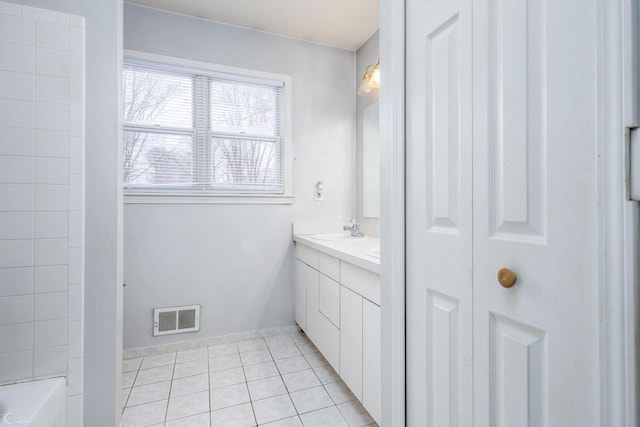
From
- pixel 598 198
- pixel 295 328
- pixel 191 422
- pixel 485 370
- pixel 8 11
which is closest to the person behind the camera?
pixel 598 198

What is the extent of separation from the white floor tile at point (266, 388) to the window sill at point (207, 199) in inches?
Result: 51.6

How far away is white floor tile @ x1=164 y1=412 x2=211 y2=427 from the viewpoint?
1494 mm

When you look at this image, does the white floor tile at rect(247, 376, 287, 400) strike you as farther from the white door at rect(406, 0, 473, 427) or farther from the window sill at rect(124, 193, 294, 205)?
the window sill at rect(124, 193, 294, 205)

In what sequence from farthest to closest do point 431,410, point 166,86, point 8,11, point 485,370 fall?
point 166,86
point 8,11
point 431,410
point 485,370

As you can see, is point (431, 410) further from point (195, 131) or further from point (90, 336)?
point (195, 131)

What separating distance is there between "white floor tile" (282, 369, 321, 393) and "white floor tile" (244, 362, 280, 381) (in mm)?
101

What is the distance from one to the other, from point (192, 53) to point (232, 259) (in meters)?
1.65

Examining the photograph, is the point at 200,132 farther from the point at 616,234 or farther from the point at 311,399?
the point at 616,234

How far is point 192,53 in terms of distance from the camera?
2.32 metres

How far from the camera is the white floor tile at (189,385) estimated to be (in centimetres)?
178

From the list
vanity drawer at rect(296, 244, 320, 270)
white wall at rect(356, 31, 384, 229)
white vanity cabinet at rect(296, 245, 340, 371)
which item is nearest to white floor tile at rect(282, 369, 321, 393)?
white vanity cabinet at rect(296, 245, 340, 371)

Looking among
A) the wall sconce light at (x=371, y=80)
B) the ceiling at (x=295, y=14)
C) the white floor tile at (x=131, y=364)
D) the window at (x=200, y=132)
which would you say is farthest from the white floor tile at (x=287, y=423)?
the ceiling at (x=295, y=14)

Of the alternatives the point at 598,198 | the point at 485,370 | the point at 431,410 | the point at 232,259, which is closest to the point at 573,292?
the point at 598,198

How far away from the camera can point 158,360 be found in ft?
7.04
